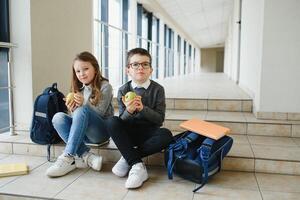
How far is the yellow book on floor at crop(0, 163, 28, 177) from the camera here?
6.40 feet

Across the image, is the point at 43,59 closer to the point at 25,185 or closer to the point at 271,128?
the point at 25,185

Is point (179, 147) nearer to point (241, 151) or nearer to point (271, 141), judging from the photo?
point (241, 151)

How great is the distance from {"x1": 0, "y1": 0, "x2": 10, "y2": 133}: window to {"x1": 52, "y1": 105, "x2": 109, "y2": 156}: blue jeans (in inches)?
30.3

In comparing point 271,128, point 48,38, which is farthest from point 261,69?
point 48,38

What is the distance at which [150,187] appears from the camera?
179 centimetres

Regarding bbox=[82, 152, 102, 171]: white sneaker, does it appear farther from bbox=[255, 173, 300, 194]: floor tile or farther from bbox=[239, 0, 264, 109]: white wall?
bbox=[239, 0, 264, 109]: white wall

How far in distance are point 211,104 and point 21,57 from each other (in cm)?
201

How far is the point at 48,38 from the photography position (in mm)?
2785

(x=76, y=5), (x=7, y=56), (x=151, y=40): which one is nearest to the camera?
(x=7, y=56)

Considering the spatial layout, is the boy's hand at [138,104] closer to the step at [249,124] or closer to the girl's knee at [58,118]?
the girl's knee at [58,118]

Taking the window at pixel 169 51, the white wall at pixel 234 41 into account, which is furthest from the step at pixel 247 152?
the window at pixel 169 51

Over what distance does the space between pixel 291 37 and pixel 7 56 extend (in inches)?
99.3

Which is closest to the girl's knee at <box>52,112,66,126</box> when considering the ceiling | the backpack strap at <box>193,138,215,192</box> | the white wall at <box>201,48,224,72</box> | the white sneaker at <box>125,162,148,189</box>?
the white sneaker at <box>125,162,148,189</box>

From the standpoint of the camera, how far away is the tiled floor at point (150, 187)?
166 centimetres
